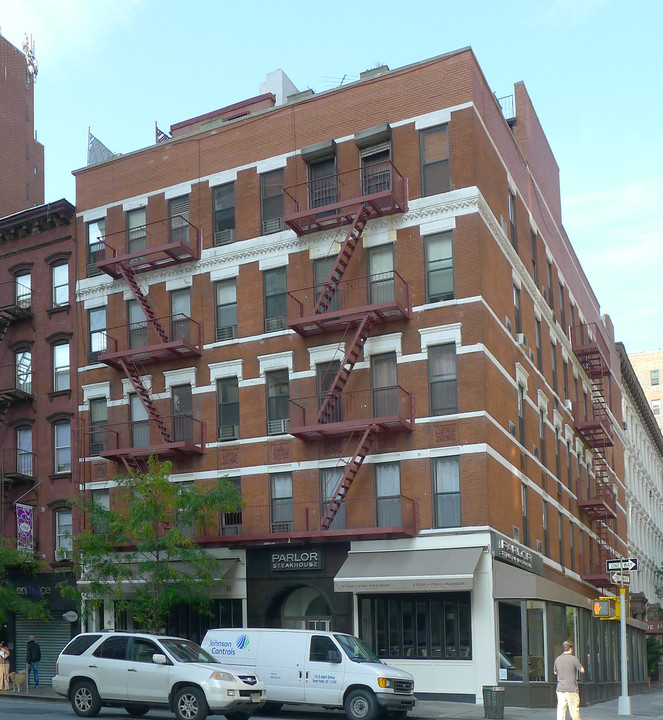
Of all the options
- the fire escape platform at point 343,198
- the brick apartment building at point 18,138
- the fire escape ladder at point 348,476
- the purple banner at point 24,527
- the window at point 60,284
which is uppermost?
the brick apartment building at point 18,138

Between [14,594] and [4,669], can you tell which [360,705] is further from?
[14,594]

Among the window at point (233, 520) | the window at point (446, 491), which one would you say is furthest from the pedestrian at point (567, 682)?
the window at point (233, 520)

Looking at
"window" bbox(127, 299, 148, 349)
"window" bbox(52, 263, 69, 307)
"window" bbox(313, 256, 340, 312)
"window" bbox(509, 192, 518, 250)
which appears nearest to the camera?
"window" bbox(313, 256, 340, 312)

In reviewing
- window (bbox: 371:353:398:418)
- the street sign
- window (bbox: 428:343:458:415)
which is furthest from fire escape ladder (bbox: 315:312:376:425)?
the street sign

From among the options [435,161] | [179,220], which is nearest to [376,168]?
[435,161]

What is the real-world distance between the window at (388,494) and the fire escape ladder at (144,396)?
26.4 feet

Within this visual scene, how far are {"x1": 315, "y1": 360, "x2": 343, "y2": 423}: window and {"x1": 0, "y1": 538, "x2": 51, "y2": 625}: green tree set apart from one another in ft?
40.2

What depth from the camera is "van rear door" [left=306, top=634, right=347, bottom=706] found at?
2500cm

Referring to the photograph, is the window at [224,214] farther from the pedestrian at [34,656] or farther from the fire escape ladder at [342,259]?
the pedestrian at [34,656]

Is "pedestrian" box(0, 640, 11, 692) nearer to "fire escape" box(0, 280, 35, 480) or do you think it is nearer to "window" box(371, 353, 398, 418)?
"fire escape" box(0, 280, 35, 480)

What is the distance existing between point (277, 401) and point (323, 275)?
4.53 m

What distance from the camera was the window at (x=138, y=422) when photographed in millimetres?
38312

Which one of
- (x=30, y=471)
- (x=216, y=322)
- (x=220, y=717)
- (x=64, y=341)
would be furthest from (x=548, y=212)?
(x=220, y=717)

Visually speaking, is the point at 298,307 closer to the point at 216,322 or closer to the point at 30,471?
the point at 216,322
